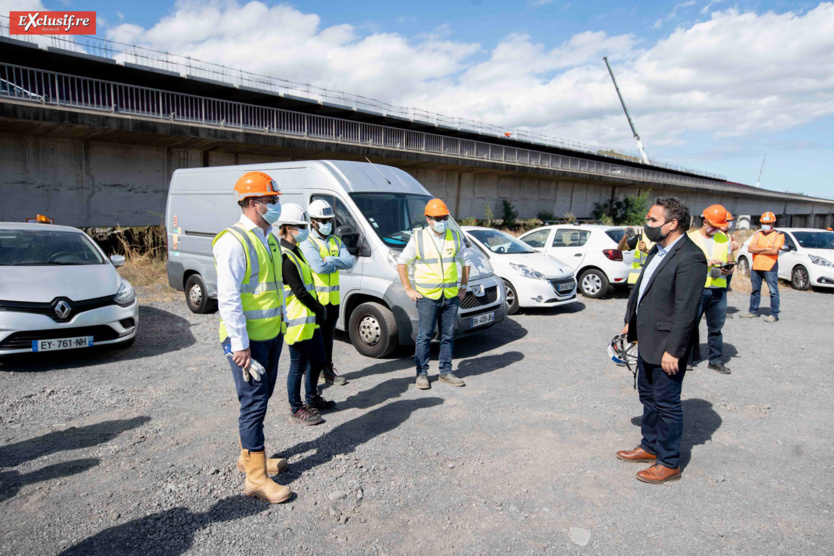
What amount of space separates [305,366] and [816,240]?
47.4 feet

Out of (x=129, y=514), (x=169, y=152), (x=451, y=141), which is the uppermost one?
(x=451, y=141)

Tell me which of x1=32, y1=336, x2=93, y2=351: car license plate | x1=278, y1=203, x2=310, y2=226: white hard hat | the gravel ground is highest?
x1=278, y1=203, x2=310, y2=226: white hard hat

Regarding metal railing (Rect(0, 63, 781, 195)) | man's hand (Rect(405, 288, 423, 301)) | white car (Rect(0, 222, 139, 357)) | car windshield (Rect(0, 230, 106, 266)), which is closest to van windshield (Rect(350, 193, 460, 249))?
man's hand (Rect(405, 288, 423, 301))

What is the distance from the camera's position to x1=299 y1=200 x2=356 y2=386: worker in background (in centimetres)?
467

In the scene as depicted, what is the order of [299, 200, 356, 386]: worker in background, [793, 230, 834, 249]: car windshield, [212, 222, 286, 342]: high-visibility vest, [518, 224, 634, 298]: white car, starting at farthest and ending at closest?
[793, 230, 834, 249]: car windshield → [518, 224, 634, 298]: white car → [299, 200, 356, 386]: worker in background → [212, 222, 286, 342]: high-visibility vest

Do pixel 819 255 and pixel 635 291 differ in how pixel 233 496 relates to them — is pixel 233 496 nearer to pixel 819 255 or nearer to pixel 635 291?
pixel 635 291

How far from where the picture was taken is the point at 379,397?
4965 mm

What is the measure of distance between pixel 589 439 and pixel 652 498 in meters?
0.85

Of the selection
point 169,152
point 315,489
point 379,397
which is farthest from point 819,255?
point 169,152

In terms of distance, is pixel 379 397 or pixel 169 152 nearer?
pixel 379 397

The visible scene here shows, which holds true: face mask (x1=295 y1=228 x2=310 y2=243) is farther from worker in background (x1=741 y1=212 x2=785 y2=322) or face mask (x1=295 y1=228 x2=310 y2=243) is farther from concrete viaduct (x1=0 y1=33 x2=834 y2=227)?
concrete viaduct (x1=0 y1=33 x2=834 y2=227)

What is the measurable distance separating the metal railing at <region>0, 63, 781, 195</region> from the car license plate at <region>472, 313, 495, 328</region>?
1120cm

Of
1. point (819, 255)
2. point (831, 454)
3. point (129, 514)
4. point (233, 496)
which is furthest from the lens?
point (819, 255)

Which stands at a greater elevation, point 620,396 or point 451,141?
point 451,141
